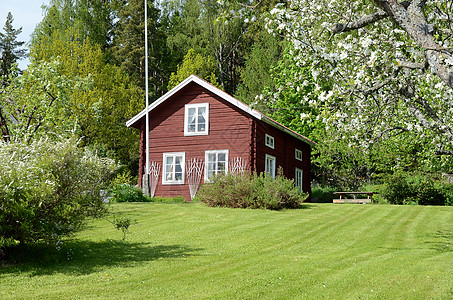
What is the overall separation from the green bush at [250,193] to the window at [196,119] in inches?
245

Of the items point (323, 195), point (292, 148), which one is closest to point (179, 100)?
point (292, 148)

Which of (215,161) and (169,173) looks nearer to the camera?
(215,161)

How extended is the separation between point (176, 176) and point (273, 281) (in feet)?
55.8

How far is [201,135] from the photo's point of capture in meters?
23.7

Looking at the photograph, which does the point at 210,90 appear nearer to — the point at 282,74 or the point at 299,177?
the point at 299,177

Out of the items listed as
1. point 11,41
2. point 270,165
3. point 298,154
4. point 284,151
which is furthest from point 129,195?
point 11,41

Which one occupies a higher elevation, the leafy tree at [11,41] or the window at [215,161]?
the leafy tree at [11,41]

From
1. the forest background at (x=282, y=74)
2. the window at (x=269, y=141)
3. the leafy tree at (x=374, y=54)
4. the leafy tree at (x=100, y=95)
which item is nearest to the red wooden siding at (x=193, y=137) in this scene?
the forest background at (x=282, y=74)

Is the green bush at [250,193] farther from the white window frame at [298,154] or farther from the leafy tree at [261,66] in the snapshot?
the leafy tree at [261,66]

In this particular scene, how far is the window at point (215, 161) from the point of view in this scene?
76.1ft

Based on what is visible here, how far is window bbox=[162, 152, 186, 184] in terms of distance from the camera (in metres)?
24.0

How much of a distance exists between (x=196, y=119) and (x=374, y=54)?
1717cm

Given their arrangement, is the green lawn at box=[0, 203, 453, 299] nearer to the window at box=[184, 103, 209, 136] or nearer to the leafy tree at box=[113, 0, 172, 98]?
the window at box=[184, 103, 209, 136]

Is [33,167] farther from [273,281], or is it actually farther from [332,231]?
[332,231]
